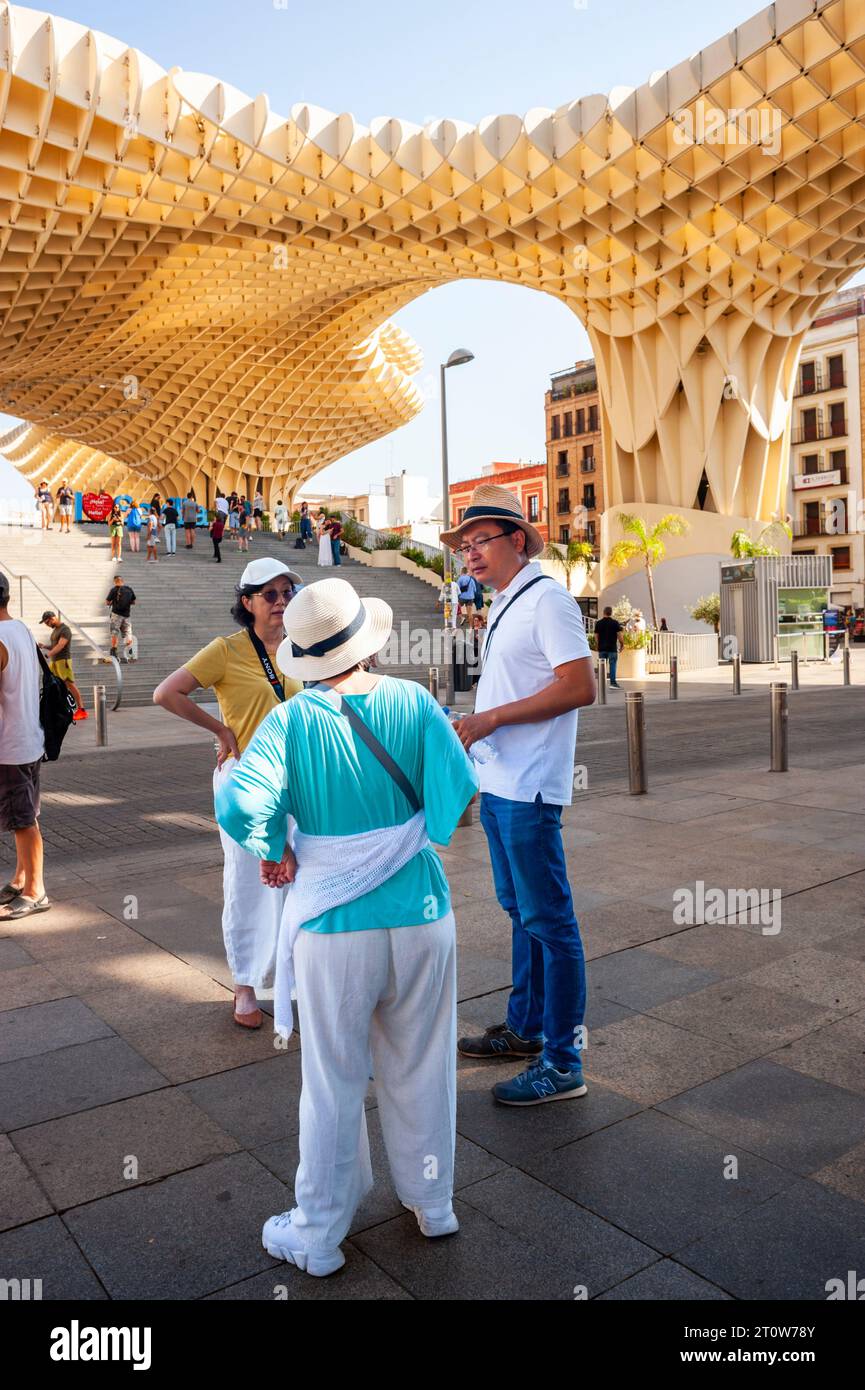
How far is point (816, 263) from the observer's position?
1328 inches

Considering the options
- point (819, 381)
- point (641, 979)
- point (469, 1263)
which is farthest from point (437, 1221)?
point (819, 381)

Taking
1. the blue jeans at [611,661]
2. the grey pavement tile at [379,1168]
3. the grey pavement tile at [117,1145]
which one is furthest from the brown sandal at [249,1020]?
the blue jeans at [611,661]

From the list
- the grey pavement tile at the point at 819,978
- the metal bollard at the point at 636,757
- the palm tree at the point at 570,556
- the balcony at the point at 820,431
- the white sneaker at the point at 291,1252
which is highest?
the balcony at the point at 820,431

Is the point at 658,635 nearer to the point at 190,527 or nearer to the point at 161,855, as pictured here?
the point at 190,527

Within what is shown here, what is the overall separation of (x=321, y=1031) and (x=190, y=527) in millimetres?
31079

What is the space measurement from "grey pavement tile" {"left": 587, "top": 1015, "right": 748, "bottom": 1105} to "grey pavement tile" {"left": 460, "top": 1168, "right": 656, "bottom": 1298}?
2.18ft

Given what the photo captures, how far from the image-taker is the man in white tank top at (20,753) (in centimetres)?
557

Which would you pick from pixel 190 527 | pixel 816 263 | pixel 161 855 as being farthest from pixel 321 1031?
pixel 816 263

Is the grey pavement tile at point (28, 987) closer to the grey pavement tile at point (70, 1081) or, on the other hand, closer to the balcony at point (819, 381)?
the grey pavement tile at point (70, 1081)

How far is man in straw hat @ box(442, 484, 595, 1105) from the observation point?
3201mm

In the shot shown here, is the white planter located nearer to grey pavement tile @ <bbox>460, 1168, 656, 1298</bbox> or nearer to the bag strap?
grey pavement tile @ <bbox>460, 1168, 656, 1298</bbox>

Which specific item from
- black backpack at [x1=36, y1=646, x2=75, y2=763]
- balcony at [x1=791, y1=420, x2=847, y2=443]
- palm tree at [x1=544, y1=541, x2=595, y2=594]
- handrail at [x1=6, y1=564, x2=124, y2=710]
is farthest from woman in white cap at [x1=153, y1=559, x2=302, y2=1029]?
balcony at [x1=791, y1=420, x2=847, y2=443]

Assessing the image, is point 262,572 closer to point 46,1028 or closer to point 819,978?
point 46,1028

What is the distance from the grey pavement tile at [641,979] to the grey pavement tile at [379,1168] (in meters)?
1.31
